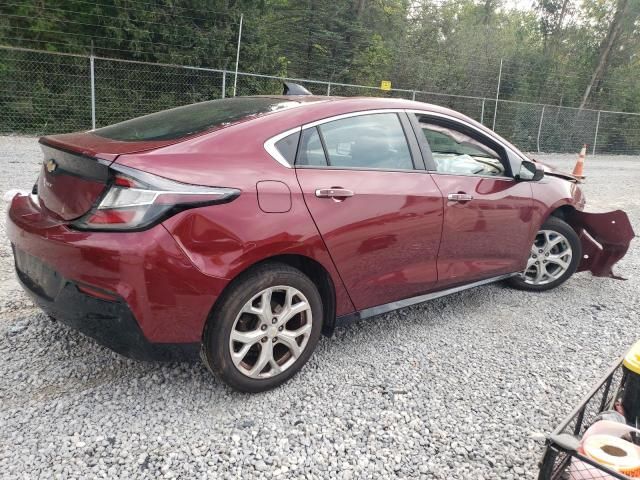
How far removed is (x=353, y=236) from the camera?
2.78 m

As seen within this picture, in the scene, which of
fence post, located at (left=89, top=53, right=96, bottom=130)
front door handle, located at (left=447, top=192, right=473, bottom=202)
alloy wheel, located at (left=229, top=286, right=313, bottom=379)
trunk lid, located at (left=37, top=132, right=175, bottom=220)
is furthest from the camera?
fence post, located at (left=89, top=53, right=96, bottom=130)

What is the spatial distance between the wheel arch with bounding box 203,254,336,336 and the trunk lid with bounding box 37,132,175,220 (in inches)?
30.5

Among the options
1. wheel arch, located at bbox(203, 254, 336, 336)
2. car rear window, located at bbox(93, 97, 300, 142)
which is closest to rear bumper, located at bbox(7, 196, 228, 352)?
wheel arch, located at bbox(203, 254, 336, 336)

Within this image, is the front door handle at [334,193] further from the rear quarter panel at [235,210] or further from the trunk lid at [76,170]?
the trunk lid at [76,170]

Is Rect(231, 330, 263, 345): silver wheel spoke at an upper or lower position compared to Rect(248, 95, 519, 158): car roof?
lower

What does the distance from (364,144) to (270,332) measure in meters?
1.25

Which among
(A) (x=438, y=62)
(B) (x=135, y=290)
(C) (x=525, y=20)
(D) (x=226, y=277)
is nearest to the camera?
(B) (x=135, y=290)

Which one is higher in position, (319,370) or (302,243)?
(302,243)

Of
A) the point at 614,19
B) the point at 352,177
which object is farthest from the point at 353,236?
the point at 614,19

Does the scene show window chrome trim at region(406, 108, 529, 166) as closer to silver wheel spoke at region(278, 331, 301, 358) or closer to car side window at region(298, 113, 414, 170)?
car side window at region(298, 113, 414, 170)

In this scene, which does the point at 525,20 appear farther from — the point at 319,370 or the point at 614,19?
the point at 319,370

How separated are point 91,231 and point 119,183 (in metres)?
0.24

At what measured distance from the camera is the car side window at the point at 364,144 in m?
2.79

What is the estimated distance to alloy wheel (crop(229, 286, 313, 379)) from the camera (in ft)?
8.18
